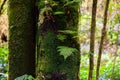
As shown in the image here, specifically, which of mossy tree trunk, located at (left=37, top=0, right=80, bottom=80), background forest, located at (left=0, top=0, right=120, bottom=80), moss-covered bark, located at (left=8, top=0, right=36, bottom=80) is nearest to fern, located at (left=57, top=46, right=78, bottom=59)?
background forest, located at (left=0, top=0, right=120, bottom=80)

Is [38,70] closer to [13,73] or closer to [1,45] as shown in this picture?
[13,73]

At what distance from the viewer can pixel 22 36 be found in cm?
347

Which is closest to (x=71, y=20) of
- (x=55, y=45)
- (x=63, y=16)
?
(x=63, y=16)

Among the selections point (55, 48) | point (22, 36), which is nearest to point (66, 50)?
point (55, 48)

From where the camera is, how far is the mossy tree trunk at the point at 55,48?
3.02 metres

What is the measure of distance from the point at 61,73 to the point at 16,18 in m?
0.88

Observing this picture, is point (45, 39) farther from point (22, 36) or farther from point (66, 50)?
point (22, 36)

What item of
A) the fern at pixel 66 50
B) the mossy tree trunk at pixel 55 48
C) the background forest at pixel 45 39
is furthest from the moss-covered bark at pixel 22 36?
the fern at pixel 66 50

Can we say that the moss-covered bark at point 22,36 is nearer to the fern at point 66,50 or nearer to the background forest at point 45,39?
the background forest at point 45,39

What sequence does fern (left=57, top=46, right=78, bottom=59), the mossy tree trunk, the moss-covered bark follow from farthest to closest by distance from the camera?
the moss-covered bark < the mossy tree trunk < fern (left=57, top=46, right=78, bottom=59)

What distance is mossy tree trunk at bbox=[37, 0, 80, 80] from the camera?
119 inches

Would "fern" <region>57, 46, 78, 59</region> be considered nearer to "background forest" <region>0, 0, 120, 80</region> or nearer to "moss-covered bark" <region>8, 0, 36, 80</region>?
"background forest" <region>0, 0, 120, 80</region>

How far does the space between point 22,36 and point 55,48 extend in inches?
22.2

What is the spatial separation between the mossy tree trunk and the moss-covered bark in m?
0.36
